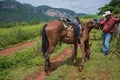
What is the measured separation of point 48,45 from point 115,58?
11.5ft

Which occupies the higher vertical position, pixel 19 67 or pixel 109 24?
pixel 109 24

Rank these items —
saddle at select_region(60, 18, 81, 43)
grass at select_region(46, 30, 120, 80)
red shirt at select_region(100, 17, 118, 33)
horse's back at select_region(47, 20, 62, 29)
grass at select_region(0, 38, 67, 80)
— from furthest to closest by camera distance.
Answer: red shirt at select_region(100, 17, 118, 33) → saddle at select_region(60, 18, 81, 43) → grass at select_region(0, 38, 67, 80) → horse's back at select_region(47, 20, 62, 29) → grass at select_region(46, 30, 120, 80)

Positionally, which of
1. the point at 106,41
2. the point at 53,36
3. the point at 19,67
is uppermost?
the point at 53,36

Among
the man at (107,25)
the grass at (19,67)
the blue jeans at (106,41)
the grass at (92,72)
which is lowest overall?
the grass at (19,67)

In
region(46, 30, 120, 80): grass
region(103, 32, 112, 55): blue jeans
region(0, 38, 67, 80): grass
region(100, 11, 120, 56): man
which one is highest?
region(100, 11, 120, 56): man

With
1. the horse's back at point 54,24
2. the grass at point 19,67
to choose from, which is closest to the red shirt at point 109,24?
the horse's back at point 54,24

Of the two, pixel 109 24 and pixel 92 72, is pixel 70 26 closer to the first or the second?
pixel 92 72

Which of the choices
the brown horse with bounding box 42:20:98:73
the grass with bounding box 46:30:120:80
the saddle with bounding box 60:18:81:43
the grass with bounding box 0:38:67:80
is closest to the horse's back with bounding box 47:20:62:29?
the brown horse with bounding box 42:20:98:73

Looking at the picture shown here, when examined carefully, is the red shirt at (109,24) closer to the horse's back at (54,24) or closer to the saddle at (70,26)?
the saddle at (70,26)

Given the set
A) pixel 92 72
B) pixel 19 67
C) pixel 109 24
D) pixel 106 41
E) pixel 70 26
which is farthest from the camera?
pixel 106 41

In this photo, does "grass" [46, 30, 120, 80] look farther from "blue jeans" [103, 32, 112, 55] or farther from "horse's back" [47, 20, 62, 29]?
"horse's back" [47, 20, 62, 29]

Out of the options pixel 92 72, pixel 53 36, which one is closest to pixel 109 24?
pixel 92 72

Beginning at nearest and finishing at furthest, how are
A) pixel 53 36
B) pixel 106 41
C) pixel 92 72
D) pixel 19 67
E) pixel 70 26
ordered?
pixel 92 72 → pixel 53 36 → pixel 70 26 → pixel 19 67 → pixel 106 41

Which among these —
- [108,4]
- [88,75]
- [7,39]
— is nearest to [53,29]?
[88,75]
